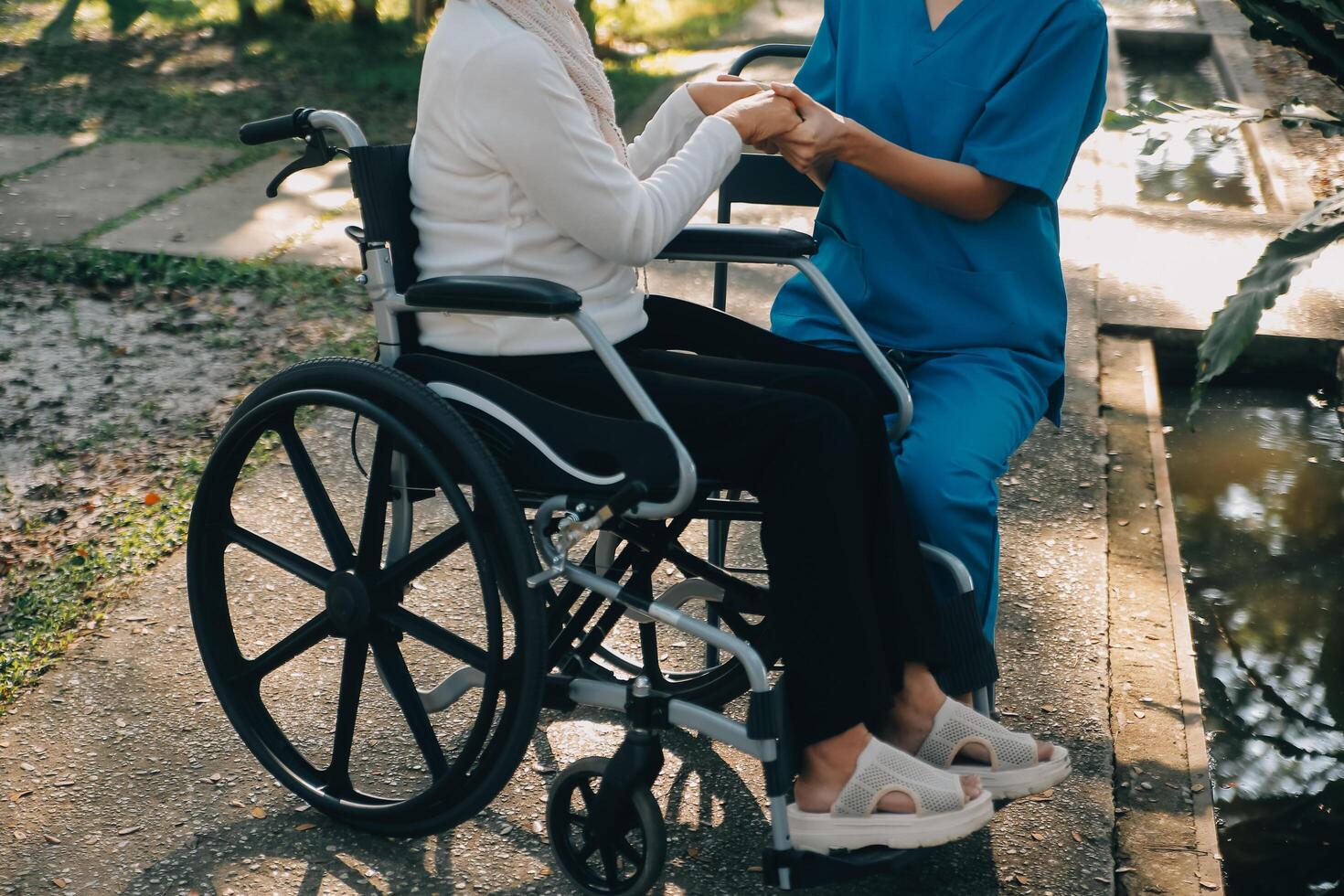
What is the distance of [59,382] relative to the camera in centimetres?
364

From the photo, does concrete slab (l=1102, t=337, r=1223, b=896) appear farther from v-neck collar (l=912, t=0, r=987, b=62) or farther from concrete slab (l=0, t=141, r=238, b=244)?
concrete slab (l=0, t=141, r=238, b=244)

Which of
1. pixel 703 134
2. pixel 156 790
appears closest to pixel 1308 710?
pixel 703 134

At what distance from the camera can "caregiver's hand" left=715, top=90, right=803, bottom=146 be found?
212 cm

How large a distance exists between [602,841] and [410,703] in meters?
0.35

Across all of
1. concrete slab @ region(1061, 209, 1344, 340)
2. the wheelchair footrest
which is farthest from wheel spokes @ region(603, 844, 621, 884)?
concrete slab @ region(1061, 209, 1344, 340)

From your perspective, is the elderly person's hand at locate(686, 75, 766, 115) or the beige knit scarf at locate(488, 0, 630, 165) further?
the elderly person's hand at locate(686, 75, 766, 115)

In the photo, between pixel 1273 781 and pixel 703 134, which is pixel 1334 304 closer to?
pixel 1273 781

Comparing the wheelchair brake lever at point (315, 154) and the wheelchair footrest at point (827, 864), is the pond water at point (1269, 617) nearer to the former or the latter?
the wheelchair footrest at point (827, 864)

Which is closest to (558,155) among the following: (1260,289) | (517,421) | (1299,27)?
(517,421)

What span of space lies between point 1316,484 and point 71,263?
367 cm

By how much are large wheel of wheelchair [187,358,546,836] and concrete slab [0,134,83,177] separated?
3.30 metres

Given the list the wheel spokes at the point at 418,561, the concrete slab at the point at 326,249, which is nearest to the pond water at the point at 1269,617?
the wheel spokes at the point at 418,561

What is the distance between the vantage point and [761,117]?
7.02 feet

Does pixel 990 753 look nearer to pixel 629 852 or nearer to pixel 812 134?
pixel 629 852
